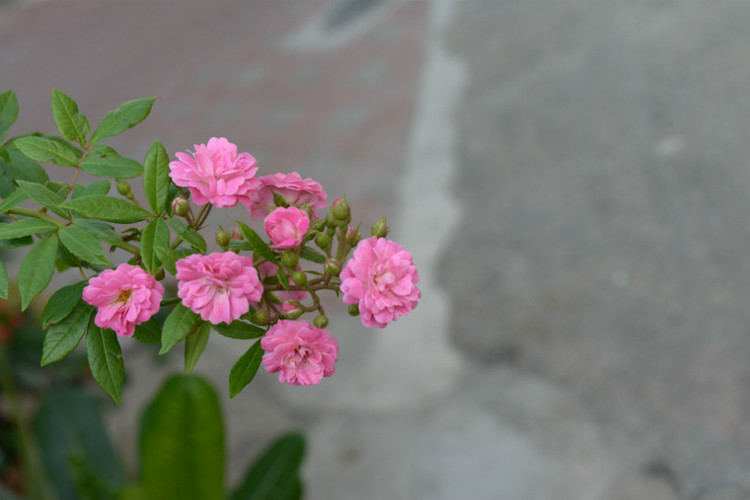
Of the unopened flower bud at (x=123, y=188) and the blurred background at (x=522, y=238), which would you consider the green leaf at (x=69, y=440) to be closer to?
the blurred background at (x=522, y=238)

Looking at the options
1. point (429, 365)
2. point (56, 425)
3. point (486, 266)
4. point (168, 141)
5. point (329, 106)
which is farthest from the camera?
point (329, 106)

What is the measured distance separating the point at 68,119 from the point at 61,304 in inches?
6.5

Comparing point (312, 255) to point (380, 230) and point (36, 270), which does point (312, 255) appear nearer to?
point (380, 230)

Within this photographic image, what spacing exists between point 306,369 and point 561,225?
2251 millimetres

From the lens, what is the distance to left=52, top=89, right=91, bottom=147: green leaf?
1.88 ft

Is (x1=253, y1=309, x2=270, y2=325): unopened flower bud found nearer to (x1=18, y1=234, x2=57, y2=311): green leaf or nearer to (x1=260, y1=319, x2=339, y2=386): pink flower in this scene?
(x1=260, y1=319, x2=339, y2=386): pink flower

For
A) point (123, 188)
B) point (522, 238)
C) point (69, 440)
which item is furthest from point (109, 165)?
point (522, 238)

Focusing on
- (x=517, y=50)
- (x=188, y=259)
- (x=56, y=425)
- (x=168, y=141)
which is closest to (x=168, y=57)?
(x=168, y=141)

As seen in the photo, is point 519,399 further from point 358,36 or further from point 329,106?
point 358,36

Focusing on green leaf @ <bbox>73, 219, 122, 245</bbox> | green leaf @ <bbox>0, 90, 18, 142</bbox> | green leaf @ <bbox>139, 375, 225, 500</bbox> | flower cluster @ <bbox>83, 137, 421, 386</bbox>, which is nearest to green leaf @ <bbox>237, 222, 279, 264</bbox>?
flower cluster @ <bbox>83, 137, 421, 386</bbox>

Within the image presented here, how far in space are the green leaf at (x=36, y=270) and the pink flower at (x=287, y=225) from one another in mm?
154

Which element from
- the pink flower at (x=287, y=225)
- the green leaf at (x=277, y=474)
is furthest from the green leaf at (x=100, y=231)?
the green leaf at (x=277, y=474)

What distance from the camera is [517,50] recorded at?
3.59m

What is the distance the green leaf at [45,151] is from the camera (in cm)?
54
